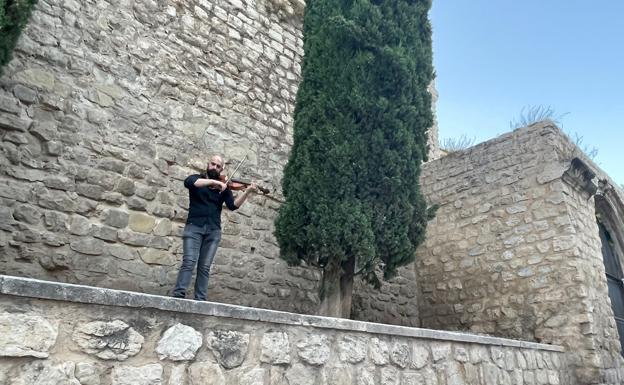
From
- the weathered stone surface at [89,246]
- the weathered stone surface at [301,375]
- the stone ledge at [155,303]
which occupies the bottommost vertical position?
the weathered stone surface at [301,375]

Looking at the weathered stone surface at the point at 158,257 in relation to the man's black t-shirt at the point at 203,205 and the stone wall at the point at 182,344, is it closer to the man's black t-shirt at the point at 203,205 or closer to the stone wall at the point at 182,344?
the man's black t-shirt at the point at 203,205

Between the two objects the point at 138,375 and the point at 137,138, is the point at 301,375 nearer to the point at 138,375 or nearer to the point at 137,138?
the point at 138,375

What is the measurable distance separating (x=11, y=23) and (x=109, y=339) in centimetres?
223

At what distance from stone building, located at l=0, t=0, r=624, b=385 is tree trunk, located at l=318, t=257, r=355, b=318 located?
88 centimetres

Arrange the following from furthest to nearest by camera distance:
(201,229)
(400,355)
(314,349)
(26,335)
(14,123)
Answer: (14,123)
(201,229)
(400,355)
(314,349)
(26,335)

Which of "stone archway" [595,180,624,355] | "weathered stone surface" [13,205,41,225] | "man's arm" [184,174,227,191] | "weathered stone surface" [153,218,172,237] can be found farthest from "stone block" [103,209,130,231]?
"stone archway" [595,180,624,355]

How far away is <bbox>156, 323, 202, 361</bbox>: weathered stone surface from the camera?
5.88 feet

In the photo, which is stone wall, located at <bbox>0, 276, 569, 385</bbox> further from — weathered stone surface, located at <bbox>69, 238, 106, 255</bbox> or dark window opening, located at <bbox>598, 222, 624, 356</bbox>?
dark window opening, located at <bbox>598, 222, 624, 356</bbox>

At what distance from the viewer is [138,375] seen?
170cm

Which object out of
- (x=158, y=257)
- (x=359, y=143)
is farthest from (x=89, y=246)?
(x=359, y=143)

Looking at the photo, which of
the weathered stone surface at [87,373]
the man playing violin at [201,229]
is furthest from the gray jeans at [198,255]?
the weathered stone surface at [87,373]

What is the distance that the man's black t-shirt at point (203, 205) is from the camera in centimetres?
316

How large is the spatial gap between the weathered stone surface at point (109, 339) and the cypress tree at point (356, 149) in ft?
6.64

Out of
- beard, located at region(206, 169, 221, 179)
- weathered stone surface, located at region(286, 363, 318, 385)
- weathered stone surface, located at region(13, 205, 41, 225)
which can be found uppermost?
beard, located at region(206, 169, 221, 179)
